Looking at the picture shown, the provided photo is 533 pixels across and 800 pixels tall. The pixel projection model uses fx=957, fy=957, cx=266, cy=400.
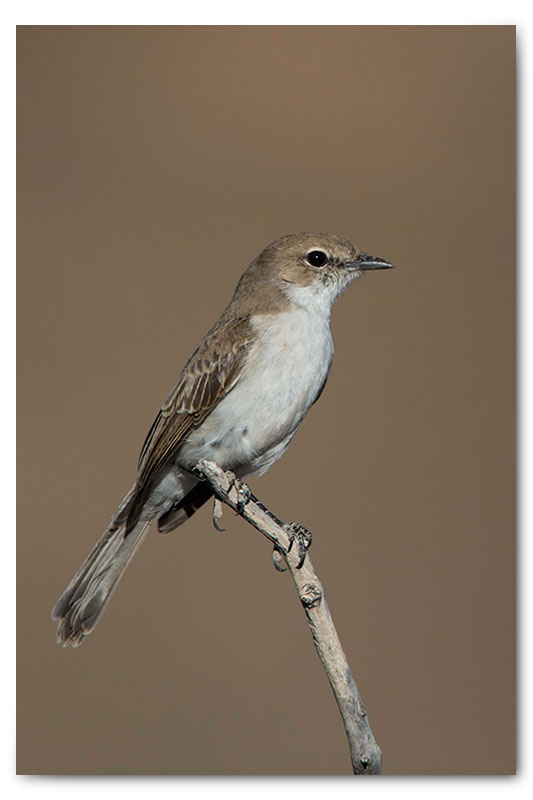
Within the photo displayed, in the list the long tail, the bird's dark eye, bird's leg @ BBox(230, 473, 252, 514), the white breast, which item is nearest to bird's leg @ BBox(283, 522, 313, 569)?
bird's leg @ BBox(230, 473, 252, 514)

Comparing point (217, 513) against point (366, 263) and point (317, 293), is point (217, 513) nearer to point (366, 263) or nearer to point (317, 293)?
point (317, 293)

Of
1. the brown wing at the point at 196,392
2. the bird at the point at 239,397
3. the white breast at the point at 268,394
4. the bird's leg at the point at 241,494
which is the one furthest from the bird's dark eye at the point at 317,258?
the bird's leg at the point at 241,494

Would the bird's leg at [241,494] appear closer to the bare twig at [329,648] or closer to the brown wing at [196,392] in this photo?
the bare twig at [329,648]

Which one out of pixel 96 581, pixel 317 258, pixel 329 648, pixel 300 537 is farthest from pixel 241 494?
pixel 317 258

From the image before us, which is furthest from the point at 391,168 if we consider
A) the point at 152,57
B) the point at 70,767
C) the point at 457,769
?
the point at 70,767

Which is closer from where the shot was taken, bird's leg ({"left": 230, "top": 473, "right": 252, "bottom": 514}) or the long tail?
bird's leg ({"left": 230, "top": 473, "right": 252, "bottom": 514})

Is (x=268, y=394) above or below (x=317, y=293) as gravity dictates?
below

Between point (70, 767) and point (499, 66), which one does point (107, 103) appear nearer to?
point (499, 66)

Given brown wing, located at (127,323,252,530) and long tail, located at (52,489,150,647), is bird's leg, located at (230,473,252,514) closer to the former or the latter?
brown wing, located at (127,323,252,530)
